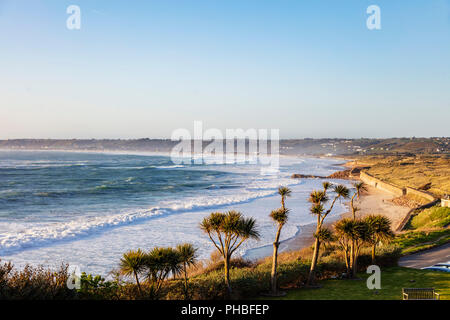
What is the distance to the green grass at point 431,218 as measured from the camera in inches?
1131

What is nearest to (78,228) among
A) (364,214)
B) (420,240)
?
(420,240)

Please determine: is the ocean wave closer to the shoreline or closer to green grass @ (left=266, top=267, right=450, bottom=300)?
the shoreline

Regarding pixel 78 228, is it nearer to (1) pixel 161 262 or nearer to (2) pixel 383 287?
(1) pixel 161 262

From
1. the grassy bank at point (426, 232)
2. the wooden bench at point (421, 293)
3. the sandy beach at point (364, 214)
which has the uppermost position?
the wooden bench at point (421, 293)

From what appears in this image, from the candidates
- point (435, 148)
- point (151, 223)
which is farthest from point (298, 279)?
point (435, 148)

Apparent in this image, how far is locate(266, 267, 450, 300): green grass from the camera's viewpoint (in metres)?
12.5

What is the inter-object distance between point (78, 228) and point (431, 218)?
1197 inches

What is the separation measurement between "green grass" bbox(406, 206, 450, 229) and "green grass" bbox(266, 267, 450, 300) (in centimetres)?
1536

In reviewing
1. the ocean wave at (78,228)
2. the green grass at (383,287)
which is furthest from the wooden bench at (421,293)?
the ocean wave at (78,228)

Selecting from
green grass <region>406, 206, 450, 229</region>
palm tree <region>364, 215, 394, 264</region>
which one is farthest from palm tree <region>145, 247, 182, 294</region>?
green grass <region>406, 206, 450, 229</region>

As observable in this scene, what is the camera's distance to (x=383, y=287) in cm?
1368

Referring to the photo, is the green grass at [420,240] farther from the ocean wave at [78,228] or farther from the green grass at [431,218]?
the ocean wave at [78,228]

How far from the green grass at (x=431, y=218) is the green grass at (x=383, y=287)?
15.4 m

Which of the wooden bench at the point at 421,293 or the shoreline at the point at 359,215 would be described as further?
the shoreline at the point at 359,215
